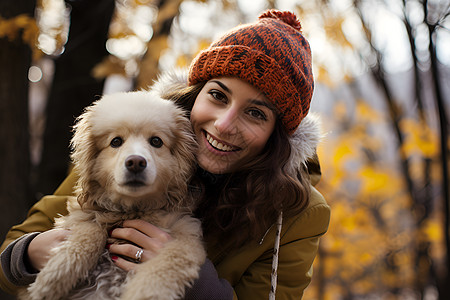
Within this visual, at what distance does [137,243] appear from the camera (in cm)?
187

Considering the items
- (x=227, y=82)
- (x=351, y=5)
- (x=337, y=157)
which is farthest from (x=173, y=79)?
(x=337, y=157)

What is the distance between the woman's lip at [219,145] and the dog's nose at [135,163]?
494 mm

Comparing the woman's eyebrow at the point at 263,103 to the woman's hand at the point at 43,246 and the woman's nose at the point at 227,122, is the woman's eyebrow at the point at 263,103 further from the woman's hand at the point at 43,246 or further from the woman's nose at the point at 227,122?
the woman's hand at the point at 43,246

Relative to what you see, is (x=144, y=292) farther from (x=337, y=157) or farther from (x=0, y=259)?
(x=337, y=157)

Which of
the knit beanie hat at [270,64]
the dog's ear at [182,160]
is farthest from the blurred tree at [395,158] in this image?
the dog's ear at [182,160]

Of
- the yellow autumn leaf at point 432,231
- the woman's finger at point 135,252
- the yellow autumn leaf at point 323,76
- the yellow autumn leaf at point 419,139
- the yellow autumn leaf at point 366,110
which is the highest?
the woman's finger at point 135,252

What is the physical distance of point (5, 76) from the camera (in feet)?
9.41

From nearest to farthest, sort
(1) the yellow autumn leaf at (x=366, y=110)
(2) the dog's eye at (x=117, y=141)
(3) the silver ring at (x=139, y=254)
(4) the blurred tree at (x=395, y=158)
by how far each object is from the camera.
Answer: (3) the silver ring at (x=139, y=254), (2) the dog's eye at (x=117, y=141), (4) the blurred tree at (x=395, y=158), (1) the yellow autumn leaf at (x=366, y=110)

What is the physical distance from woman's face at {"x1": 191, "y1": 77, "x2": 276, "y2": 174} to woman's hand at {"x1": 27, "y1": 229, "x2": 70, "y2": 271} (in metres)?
0.84

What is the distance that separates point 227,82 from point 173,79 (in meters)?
0.60

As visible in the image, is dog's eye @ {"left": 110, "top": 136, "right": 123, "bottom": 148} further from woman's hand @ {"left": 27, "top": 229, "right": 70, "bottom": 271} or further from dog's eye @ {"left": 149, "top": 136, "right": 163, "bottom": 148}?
woman's hand @ {"left": 27, "top": 229, "right": 70, "bottom": 271}

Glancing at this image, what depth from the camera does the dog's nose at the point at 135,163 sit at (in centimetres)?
177

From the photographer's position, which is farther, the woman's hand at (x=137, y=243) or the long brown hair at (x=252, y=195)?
the long brown hair at (x=252, y=195)

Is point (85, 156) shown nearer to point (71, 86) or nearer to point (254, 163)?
point (254, 163)
